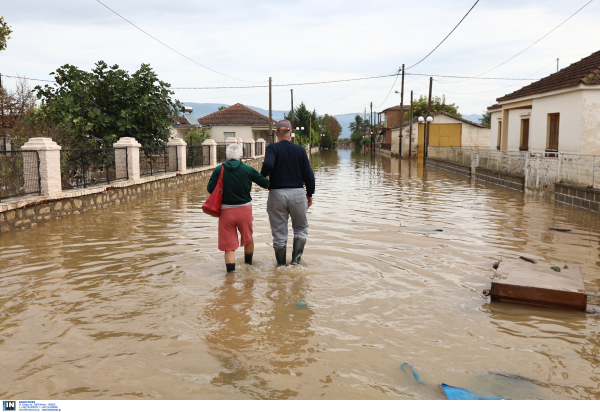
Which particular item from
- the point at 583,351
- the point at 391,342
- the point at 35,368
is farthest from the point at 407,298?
the point at 35,368

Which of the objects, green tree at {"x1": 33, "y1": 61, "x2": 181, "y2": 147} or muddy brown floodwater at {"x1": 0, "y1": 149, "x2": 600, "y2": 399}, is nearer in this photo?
muddy brown floodwater at {"x1": 0, "y1": 149, "x2": 600, "y2": 399}

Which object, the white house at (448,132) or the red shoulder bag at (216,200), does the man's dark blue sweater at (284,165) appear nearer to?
the red shoulder bag at (216,200)

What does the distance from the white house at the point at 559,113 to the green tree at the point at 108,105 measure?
574 inches

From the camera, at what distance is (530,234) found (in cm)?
936

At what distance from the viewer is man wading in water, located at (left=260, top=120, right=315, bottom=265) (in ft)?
20.7

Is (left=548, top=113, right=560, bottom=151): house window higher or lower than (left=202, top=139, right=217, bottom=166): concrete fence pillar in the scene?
higher

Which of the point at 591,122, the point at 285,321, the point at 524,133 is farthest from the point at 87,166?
the point at 524,133

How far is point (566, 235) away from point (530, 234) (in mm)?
622

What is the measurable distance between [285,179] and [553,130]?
669 inches

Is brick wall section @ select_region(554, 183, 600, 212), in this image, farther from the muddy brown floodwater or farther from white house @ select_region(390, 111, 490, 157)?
white house @ select_region(390, 111, 490, 157)

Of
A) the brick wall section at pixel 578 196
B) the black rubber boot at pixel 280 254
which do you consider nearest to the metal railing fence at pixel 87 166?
the black rubber boot at pixel 280 254

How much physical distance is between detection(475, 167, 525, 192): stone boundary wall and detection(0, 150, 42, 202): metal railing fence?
14946mm

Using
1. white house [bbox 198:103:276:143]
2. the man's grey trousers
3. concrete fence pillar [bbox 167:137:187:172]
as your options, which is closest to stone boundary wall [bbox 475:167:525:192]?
concrete fence pillar [bbox 167:137:187:172]

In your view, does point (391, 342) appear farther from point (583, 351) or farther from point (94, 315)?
point (94, 315)
